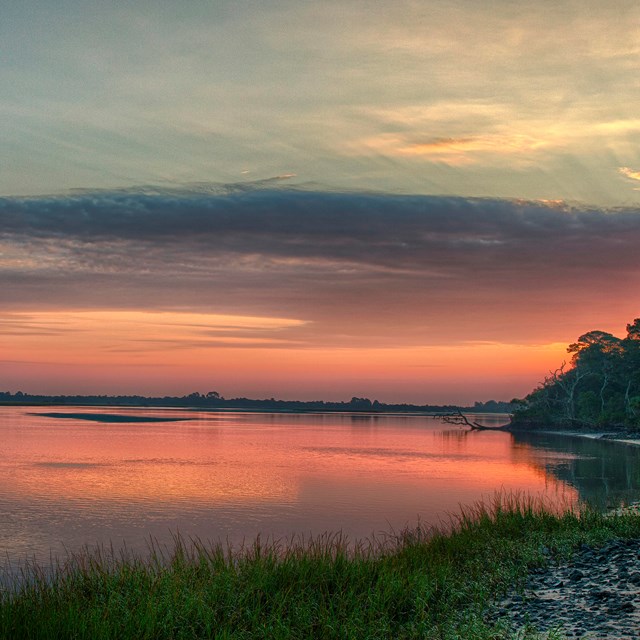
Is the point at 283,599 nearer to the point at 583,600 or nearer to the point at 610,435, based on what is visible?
the point at 583,600

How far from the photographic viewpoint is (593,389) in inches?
5079

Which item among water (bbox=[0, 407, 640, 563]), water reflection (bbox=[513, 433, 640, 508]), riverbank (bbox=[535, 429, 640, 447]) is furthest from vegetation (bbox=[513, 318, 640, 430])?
water (bbox=[0, 407, 640, 563])

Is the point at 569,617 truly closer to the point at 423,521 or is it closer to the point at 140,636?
the point at 140,636

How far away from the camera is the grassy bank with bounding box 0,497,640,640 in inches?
495

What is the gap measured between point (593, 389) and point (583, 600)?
123 metres

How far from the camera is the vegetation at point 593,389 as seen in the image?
115025 millimetres

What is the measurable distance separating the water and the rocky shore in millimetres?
12159

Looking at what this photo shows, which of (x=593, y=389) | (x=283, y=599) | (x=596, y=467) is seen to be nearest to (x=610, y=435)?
(x=593, y=389)

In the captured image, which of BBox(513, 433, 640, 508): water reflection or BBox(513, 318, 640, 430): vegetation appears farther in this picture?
BBox(513, 318, 640, 430): vegetation

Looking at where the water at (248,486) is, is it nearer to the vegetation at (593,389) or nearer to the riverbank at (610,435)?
the riverbank at (610,435)

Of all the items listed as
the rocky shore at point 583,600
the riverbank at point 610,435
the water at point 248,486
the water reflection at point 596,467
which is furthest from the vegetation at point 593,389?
the rocky shore at point 583,600

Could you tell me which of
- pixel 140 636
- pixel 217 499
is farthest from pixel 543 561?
pixel 217 499

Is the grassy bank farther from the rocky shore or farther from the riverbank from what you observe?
the riverbank

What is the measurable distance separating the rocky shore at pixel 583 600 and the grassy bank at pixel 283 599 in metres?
0.54
